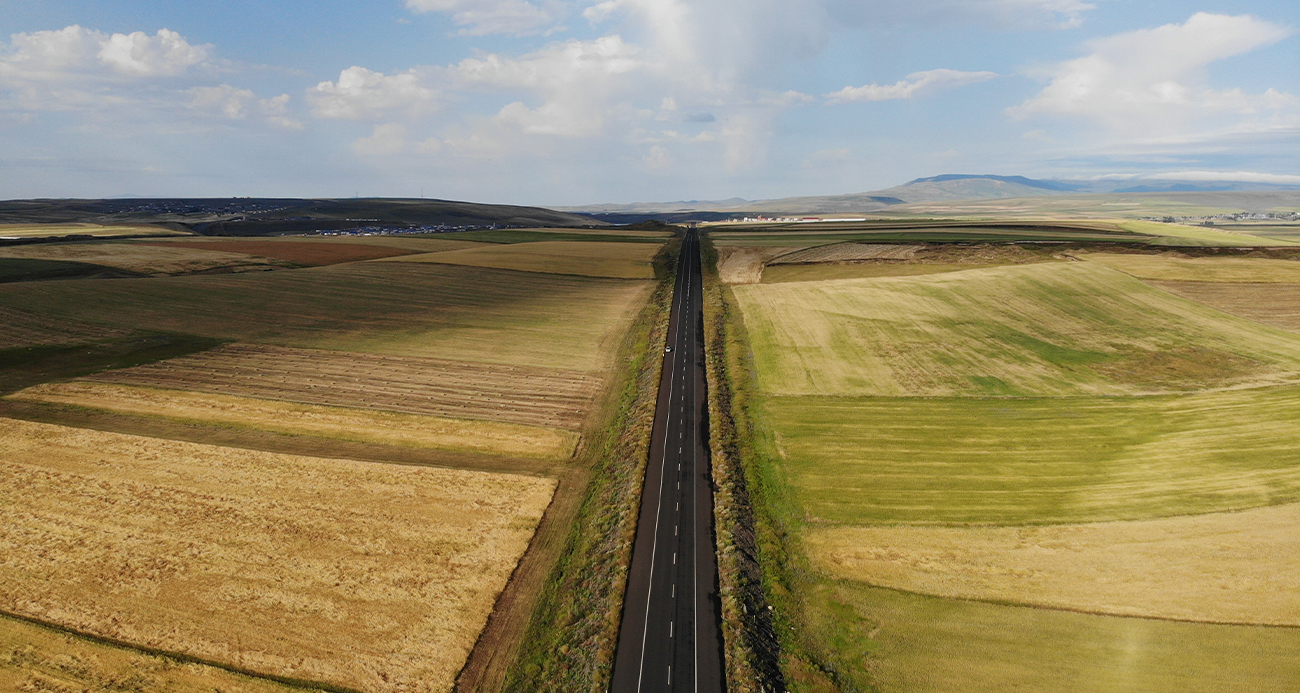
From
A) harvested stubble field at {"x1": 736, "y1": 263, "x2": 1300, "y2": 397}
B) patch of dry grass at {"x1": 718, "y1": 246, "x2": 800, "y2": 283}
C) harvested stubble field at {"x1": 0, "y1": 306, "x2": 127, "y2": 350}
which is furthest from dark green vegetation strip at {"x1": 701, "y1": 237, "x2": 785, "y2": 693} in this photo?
harvested stubble field at {"x1": 0, "y1": 306, "x2": 127, "y2": 350}

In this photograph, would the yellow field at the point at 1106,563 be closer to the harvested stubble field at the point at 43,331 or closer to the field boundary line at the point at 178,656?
the field boundary line at the point at 178,656

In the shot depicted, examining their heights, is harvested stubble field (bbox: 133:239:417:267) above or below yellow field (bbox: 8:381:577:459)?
→ above

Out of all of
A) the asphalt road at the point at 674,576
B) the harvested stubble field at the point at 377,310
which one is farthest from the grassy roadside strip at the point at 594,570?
the harvested stubble field at the point at 377,310

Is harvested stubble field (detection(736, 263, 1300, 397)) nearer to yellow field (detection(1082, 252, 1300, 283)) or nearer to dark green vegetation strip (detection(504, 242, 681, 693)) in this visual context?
yellow field (detection(1082, 252, 1300, 283))

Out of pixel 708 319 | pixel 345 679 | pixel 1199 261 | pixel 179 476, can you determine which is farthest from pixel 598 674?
pixel 1199 261

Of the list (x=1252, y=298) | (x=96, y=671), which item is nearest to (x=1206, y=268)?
(x=1252, y=298)

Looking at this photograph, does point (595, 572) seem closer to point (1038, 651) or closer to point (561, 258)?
point (1038, 651)
